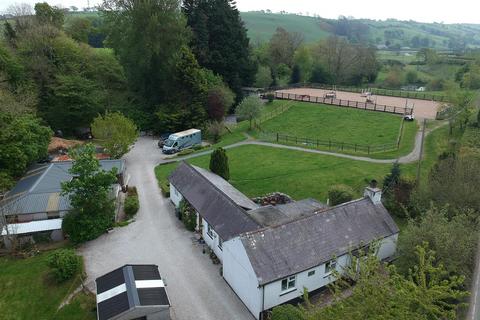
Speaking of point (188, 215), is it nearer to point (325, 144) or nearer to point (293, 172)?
point (293, 172)

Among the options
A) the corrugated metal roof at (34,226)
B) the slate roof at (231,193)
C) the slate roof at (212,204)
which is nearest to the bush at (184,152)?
the slate roof at (212,204)

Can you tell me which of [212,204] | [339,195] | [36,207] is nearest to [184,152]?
[36,207]

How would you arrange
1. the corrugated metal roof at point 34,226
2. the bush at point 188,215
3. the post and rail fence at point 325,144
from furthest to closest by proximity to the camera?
the post and rail fence at point 325,144
the bush at point 188,215
the corrugated metal roof at point 34,226

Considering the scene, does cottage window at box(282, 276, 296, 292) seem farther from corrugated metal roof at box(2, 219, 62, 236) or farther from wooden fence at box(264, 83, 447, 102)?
wooden fence at box(264, 83, 447, 102)

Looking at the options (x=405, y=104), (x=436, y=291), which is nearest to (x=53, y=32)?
(x=405, y=104)

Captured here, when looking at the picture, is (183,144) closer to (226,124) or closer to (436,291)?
(226,124)

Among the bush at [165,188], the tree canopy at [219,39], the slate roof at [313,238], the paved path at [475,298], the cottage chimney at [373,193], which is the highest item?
the tree canopy at [219,39]

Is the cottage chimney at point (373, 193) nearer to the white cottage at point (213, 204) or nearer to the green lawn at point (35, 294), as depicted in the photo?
the white cottage at point (213, 204)
